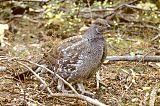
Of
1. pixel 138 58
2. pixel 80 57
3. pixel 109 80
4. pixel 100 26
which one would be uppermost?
pixel 100 26

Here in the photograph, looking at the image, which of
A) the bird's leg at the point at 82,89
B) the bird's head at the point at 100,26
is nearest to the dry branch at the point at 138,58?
the bird's head at the point at 100,26

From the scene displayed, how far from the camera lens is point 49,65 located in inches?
219

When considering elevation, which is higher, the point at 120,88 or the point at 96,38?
the point at 96,38

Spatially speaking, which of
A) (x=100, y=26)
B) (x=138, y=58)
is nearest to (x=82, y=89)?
(x=100, y=26)

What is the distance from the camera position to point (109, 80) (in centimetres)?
603

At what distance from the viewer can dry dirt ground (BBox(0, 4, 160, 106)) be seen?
5148 millimetres

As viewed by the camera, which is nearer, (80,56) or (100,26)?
(80,56)

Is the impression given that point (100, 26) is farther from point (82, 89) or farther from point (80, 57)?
point (82, 89)

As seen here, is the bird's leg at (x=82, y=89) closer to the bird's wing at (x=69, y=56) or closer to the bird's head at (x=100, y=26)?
the bird's wing at (x=69, y=56)

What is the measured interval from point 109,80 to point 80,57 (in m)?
0.96

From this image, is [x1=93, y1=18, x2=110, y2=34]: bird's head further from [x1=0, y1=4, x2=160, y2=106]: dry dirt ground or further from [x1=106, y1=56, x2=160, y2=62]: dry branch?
[x1=106, y1=56, x2=160, y2=62]: dry branch

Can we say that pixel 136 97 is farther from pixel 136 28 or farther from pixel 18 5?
pixel 18 5

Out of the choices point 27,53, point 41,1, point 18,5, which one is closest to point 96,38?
point 27,53

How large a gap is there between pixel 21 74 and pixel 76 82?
776 mm
